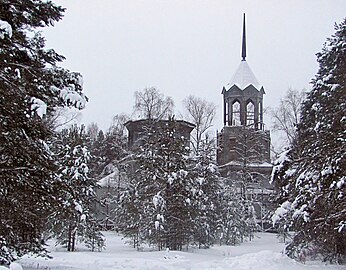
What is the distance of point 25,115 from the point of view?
10383mm

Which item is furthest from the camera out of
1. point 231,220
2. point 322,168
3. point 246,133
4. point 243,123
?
point 243,123

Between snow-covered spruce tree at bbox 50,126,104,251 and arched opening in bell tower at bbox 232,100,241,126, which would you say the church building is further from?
snow-covered spruce tree at bbox 50,126,104,251

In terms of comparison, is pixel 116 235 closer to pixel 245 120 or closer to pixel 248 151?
pixel 248 151

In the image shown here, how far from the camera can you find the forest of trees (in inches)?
415

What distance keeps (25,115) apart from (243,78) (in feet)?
133

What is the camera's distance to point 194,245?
2720cm

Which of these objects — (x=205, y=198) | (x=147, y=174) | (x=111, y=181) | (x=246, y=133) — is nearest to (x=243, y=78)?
(x=246, y=133)

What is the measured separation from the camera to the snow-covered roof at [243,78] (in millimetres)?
48031

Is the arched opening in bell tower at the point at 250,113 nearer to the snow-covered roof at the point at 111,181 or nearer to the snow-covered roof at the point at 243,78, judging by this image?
the snow-covered roof at the point at 243,78

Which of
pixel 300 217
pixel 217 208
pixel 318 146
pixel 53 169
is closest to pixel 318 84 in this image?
pixel 318 146

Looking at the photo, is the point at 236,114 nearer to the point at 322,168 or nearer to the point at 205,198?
the point at 205,198

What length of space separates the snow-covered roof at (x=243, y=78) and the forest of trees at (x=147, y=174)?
17.0 meters

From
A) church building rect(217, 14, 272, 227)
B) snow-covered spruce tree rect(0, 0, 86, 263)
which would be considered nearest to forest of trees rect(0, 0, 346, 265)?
snow-covered spruce tree rect(0, 0, 86, 263)

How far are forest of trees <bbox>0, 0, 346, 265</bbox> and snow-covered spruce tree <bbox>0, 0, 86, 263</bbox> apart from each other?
0.07 feet
